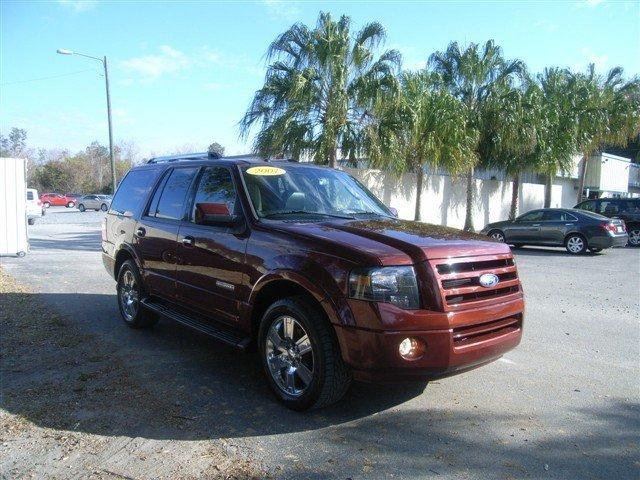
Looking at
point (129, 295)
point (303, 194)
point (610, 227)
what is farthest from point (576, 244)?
point (129, 295)

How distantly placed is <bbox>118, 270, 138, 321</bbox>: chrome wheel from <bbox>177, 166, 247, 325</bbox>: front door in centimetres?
129

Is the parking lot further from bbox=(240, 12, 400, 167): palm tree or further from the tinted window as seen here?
bbox=(240, 12, 400, 167): palm tree

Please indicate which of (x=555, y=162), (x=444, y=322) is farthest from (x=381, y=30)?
(x=444, y=322)

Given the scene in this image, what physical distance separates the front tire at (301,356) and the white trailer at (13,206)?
422 inches

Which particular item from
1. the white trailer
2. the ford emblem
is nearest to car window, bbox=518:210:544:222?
the ford emblem

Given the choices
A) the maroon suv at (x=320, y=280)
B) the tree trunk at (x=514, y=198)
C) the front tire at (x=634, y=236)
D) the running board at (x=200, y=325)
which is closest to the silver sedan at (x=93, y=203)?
the tree trunk at (x=514, y=198)

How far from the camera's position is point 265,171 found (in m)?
4.90

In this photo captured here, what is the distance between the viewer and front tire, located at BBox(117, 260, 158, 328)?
241 inches

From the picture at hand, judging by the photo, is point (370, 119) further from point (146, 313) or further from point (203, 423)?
point (203, 423)

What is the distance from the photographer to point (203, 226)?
4.93 meters

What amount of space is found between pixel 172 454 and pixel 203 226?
7.10 ft

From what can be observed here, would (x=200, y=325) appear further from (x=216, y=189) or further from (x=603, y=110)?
(x=603, y=110)

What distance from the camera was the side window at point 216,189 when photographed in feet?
15.6

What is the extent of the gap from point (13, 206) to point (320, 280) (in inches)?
450
